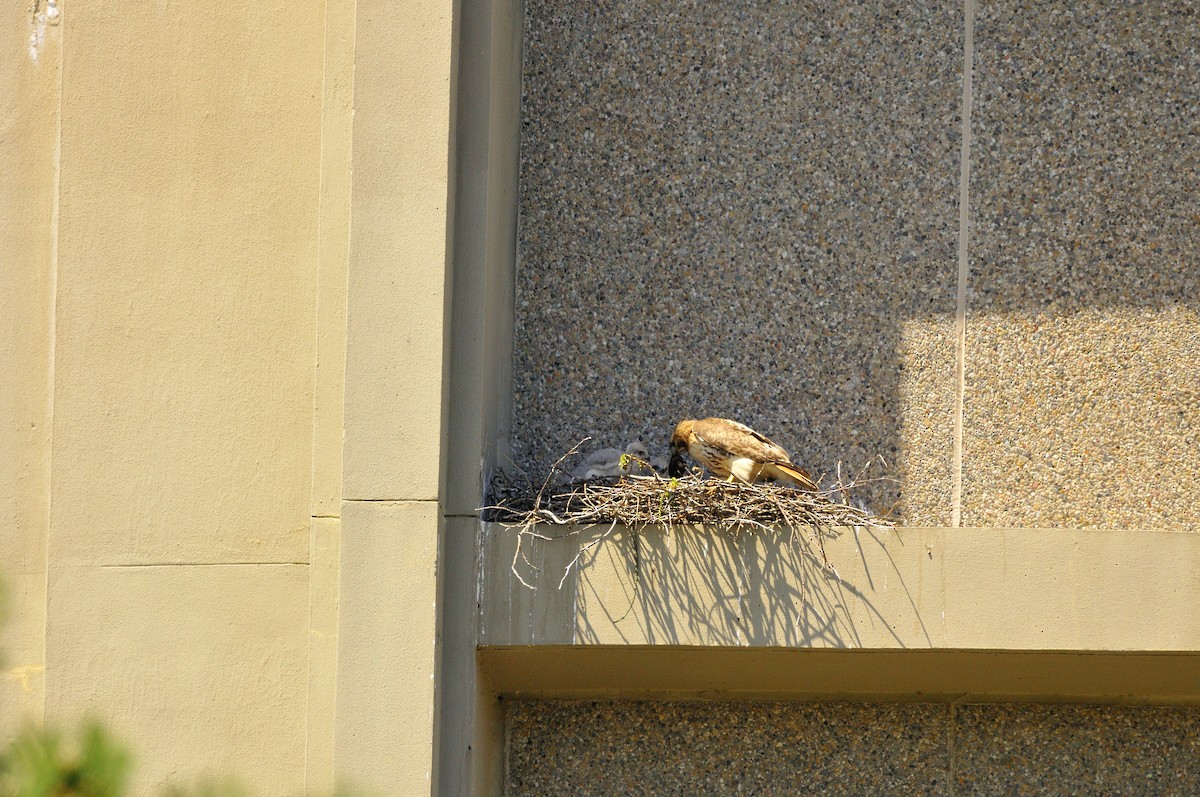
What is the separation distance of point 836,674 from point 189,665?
217 cm

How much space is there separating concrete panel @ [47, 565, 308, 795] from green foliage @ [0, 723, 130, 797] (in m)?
1.93

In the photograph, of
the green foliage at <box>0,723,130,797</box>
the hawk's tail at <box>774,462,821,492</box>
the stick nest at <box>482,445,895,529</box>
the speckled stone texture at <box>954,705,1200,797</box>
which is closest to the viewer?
the green foliage at <box>0,723,130,797</box>

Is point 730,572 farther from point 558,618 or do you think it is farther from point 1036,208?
point 1036,208

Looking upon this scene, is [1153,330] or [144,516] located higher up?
[1153,330]

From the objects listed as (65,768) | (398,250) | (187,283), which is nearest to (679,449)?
(398,250)

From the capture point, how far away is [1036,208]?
484 cm

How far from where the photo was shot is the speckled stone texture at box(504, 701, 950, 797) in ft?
14.7

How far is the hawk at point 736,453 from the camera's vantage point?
416 centimetres

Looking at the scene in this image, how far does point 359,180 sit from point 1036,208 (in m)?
2.68

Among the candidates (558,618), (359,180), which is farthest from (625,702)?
(359,180)

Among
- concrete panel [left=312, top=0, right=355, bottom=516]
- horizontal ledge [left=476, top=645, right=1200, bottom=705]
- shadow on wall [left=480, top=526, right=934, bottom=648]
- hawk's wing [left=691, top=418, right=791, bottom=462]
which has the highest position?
concrete panel [left=312, top=0, right=355, bottom=516]

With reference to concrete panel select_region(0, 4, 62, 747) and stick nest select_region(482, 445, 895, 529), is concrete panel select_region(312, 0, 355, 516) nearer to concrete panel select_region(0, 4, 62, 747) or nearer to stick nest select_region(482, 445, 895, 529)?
stick nest select_region(482, 445, 895, 529)

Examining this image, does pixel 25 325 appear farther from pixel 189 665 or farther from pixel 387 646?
pixel 387 646

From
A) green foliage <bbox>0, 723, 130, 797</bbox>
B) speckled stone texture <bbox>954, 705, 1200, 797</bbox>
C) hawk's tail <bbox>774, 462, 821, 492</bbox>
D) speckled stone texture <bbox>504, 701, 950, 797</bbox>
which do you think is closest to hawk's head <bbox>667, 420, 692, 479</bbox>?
hawk's tail <bbox>774, 462, 821, 492</bbox>
